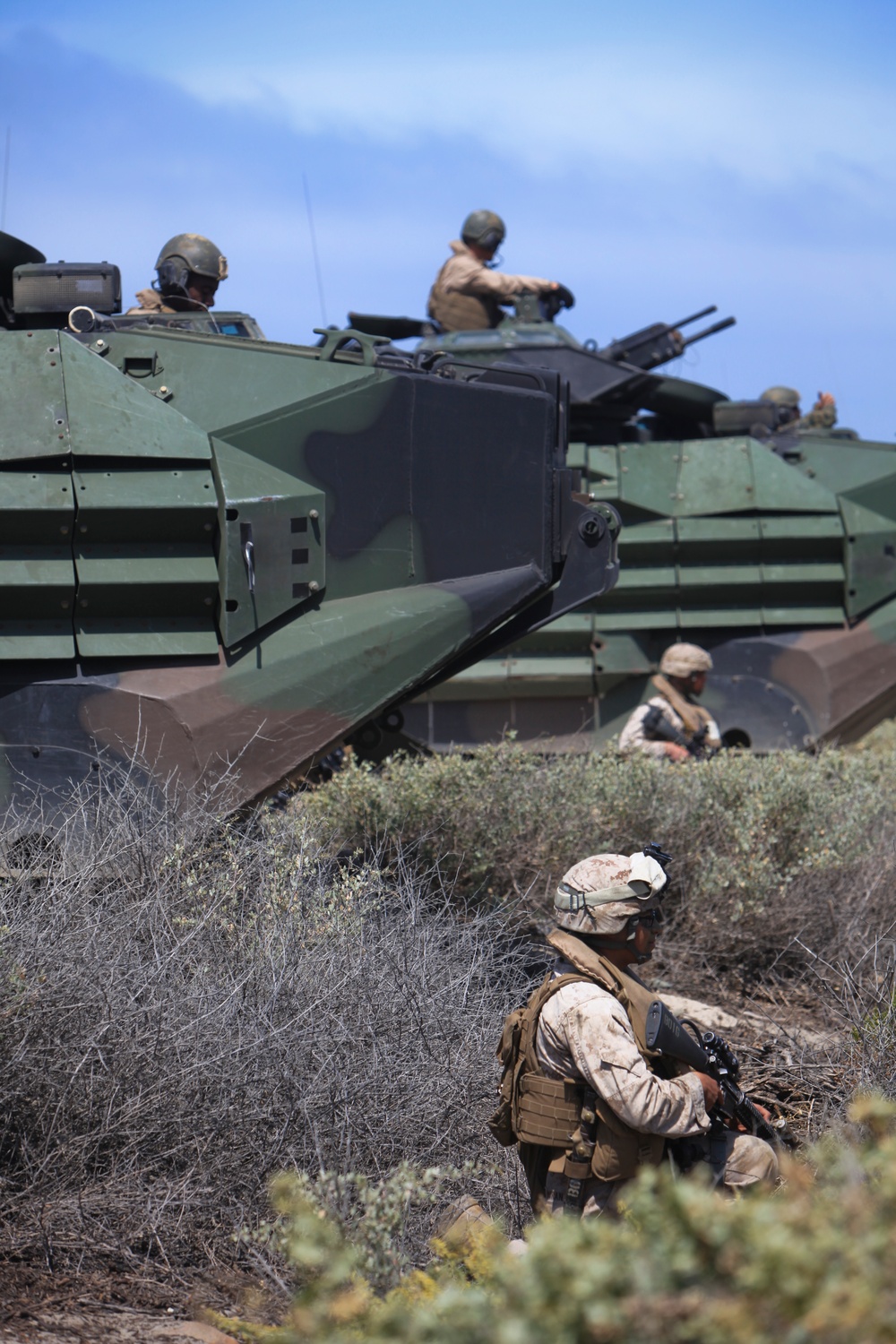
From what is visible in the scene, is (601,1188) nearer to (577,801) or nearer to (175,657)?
(175,657)

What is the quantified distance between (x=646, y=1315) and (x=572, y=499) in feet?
15.4

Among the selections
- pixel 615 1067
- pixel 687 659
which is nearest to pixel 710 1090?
pixel 615 1067

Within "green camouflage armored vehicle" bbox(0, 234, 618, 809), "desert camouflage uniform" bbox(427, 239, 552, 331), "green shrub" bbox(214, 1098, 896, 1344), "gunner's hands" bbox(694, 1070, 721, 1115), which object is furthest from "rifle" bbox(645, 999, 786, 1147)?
"desert camouflage uniform" bbox(427, 239, 552, 331)

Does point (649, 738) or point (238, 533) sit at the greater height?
point (238, 533)

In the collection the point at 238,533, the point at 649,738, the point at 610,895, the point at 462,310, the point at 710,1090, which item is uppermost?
the point at 462,310

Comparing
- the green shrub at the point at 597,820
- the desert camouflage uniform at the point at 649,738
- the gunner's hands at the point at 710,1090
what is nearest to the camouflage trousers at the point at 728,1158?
the gunner's hands at the point at 710,1090

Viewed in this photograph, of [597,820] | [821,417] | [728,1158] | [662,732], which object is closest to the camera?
[728,1158]

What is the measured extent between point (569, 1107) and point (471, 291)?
29.4 ft

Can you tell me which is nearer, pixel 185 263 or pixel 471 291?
pixel 185 263

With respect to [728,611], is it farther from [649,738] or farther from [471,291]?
[471,291]

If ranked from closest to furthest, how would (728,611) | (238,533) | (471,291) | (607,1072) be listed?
(607,1072), (238,533), (728,611), (471,291)

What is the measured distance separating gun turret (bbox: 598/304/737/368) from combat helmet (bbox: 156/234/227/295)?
538 cm

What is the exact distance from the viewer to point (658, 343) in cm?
1212

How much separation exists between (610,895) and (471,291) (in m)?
8.54
